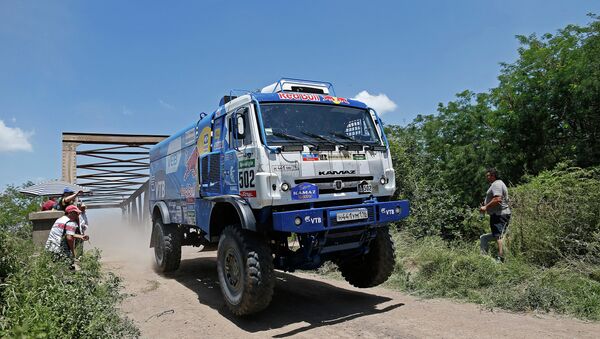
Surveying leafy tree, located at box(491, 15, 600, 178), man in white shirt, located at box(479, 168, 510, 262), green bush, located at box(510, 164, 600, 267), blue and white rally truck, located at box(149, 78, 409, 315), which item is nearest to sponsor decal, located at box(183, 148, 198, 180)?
blue and white rally truck, located at box(149, 78, 409, 315)

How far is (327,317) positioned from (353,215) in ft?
4.73

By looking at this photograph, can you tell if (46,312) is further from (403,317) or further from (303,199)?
(403,317)

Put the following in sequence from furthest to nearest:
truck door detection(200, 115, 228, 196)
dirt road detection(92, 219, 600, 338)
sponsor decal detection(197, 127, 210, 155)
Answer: sponsor decal detection(197, 127, 210, 155), truck door detection(200, 115, 228, 196), dirt road detection(92, 219, 600, 338)

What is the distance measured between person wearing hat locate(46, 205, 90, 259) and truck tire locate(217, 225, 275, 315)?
2478 mm

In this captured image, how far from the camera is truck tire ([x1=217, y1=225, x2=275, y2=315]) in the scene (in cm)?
514

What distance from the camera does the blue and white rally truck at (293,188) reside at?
5.23 meters

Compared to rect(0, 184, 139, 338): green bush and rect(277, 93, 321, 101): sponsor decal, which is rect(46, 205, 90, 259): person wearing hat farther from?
rect(277, 93, 321, 101): sponsor decal

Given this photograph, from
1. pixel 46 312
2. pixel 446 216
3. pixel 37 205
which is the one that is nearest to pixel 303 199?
pixel 46 312

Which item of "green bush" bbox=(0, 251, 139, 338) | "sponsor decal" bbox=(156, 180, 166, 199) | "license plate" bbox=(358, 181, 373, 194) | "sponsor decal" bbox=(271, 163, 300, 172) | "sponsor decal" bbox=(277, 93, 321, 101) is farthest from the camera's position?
"sponsor decal" bbox=(156, 180, 166, 199)

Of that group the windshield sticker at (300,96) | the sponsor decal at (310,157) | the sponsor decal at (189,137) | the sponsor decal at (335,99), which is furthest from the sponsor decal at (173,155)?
the sponsor decal at (310,157)

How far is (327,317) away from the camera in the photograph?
5598 millimetres

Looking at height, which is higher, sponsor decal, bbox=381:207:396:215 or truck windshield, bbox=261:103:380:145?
truck windshield, bbox=261:103:380:145

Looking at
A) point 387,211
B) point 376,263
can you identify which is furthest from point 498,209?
point 387,211

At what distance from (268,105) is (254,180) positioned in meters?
1.12
